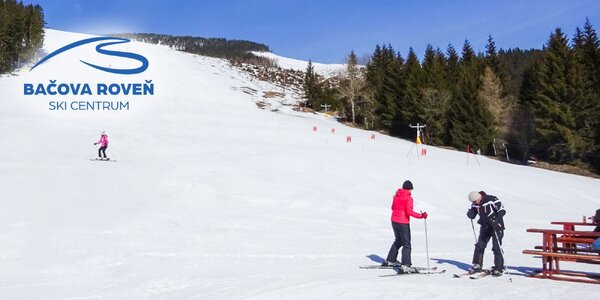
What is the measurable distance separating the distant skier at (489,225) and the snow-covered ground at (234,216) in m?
0.44

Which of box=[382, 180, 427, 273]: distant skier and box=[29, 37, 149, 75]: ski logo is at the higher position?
box=[29, 37, 149, 75]: ski logo

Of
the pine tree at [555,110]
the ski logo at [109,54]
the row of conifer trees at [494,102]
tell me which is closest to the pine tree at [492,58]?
the row of conifer trees at [494,102]

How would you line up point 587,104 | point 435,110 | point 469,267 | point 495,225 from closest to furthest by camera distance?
1. point 495,225
2. point 469,267
3. point 587,104
4. point 435,110

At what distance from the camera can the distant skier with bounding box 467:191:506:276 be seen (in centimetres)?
887

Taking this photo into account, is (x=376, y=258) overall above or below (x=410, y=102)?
below

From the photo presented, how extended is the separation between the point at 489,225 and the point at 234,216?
8.68 metres

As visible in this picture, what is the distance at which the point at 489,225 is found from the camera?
9062 mm

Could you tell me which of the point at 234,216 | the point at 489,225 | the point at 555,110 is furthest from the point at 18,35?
the point at 489,225

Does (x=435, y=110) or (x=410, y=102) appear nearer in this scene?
(x=435, y=110)

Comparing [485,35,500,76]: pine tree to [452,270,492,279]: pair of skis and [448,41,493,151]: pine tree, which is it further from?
[452,270,492,279]: pair of skis

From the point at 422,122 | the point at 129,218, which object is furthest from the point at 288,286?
the point at 422,122

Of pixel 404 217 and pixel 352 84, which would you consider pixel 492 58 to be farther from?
pixel 404 217

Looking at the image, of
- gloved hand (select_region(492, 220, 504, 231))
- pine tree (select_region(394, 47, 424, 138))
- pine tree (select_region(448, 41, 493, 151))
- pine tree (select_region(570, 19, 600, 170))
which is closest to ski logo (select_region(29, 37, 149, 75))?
pine tree (select_region(394, 47, 424, 138))

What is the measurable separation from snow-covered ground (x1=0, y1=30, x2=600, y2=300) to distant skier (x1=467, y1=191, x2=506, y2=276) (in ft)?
1.43
